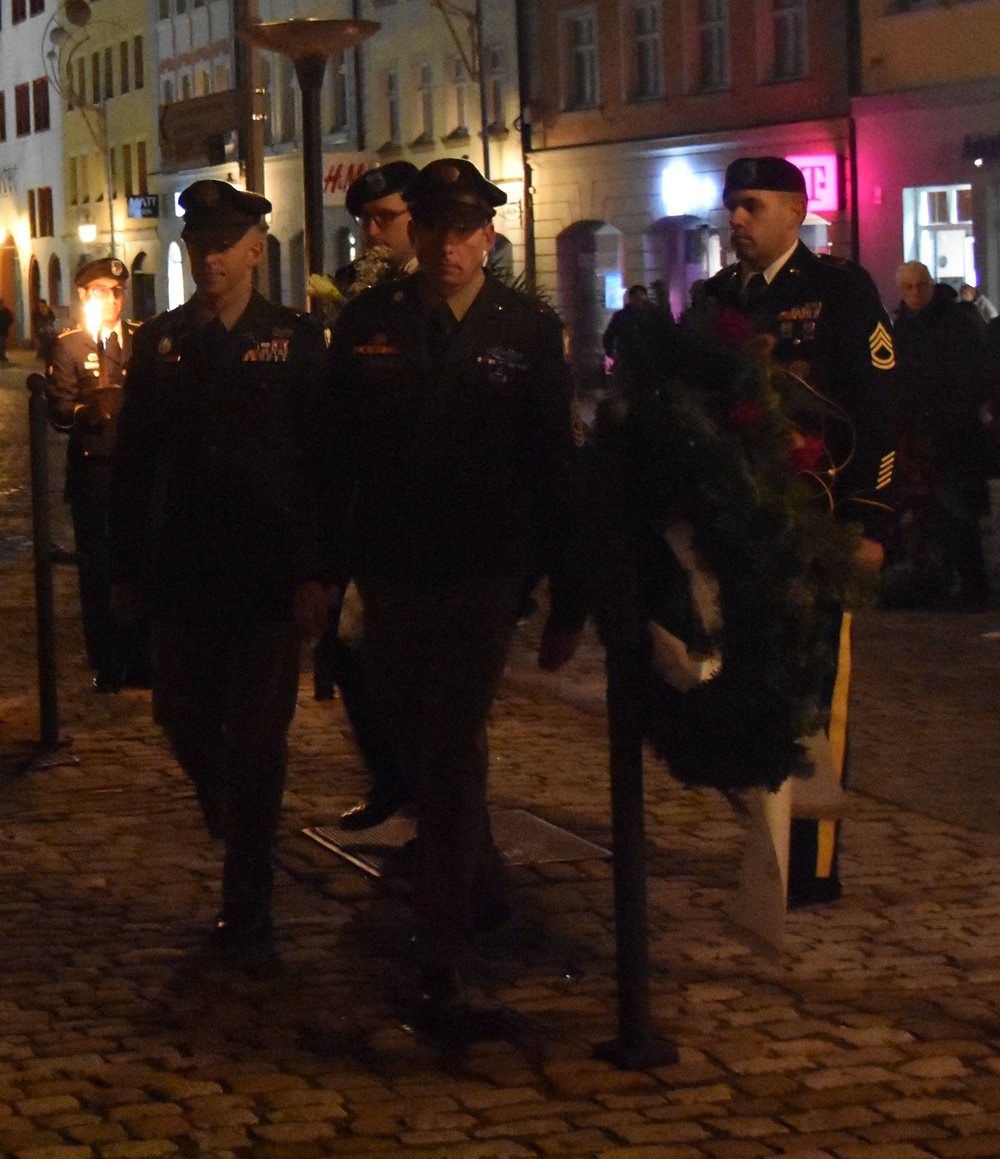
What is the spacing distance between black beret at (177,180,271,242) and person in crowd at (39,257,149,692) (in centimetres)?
403

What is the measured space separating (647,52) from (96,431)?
31210 mm

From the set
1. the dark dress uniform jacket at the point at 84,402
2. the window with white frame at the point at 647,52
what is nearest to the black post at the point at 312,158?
the dark dress uniform jacket at the point at 84,402

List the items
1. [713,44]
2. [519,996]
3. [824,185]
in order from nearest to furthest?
1. [519,996]
2. [824,185]
3. [713,44]

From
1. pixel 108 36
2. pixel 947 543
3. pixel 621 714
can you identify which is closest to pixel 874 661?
pixel 947 543

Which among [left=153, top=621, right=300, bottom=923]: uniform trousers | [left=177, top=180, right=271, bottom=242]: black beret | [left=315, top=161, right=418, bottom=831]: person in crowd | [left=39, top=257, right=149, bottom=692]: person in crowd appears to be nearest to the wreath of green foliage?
[left=153, top=621, right=300, bottom=923]: uniform trousers

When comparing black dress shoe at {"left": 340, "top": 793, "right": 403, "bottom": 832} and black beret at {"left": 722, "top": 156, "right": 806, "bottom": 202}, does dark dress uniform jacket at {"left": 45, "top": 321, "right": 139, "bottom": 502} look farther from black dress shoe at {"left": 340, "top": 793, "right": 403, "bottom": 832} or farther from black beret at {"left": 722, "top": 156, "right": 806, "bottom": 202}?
black beret at {"left": 722, "top": 156, "right": 806, "bottom": 202}

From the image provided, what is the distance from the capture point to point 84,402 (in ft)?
33.3

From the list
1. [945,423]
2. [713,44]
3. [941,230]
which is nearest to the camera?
[945,423]

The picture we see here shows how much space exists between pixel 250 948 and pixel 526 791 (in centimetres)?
217

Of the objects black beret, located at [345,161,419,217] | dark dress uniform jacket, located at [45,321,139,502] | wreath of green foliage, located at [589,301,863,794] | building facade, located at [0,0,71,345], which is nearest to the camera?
wreath of green foliage, located at [589,301,863,794]

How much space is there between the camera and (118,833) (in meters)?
7.55

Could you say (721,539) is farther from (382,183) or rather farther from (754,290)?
(382,183)

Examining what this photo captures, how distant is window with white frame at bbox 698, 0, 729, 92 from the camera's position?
1486 inches

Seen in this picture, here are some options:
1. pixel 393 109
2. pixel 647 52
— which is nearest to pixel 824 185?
pixel 647 52
